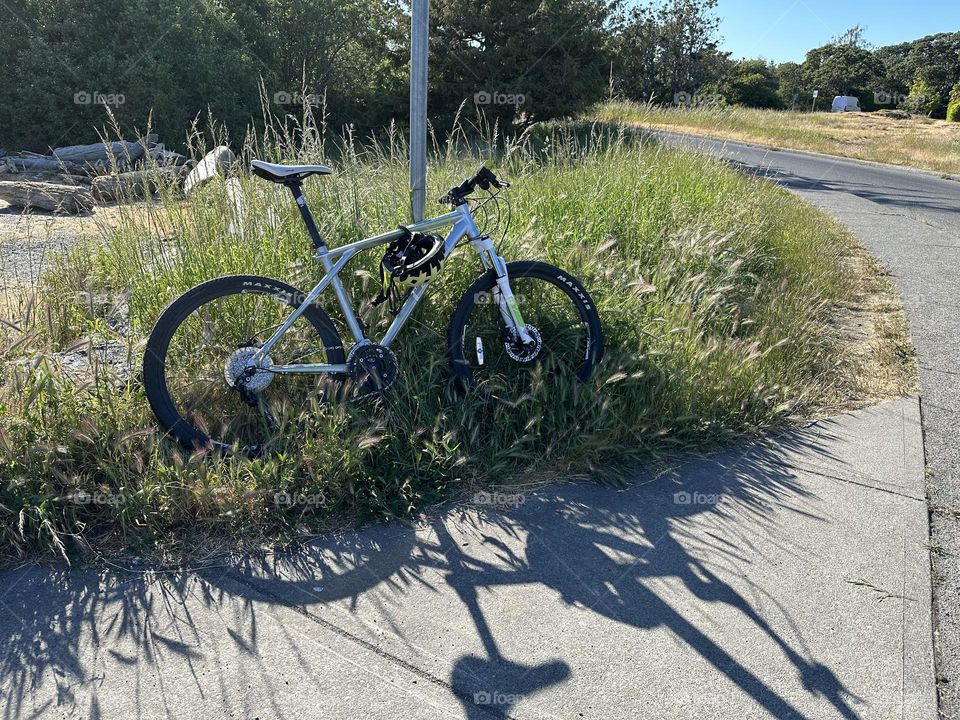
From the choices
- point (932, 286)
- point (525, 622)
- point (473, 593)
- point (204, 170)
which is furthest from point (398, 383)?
point (932, 286)

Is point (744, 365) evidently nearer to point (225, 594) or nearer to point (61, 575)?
point (225, 594)

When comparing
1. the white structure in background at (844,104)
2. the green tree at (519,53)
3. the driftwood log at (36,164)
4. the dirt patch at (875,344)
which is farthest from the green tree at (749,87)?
the dirt patch at (875,344)

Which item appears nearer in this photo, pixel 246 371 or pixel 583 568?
pixel 583 568

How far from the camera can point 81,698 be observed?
2.15 metres

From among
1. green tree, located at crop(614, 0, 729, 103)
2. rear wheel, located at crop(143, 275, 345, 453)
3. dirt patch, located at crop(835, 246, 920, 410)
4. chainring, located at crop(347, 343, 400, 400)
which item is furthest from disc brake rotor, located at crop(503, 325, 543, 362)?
green tree, located at crop(614, 0, 729, 103)

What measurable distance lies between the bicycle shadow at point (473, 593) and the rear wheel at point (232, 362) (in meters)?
0.73

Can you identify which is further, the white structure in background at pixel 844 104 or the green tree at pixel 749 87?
the white structure in background at pixel 844 104

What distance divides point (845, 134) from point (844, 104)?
70.8ft

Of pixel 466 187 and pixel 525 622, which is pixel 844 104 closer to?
pixel 466 187

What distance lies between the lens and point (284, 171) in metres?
3.34

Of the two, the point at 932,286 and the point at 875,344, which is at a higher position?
the point at 932,286

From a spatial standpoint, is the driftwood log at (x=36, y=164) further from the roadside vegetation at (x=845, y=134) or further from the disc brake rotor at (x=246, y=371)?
the disc brake rotor at (x=246, y=371)

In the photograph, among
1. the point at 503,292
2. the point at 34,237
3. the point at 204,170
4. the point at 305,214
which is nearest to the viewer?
the point at 305,214

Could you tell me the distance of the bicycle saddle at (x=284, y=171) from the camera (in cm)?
331
